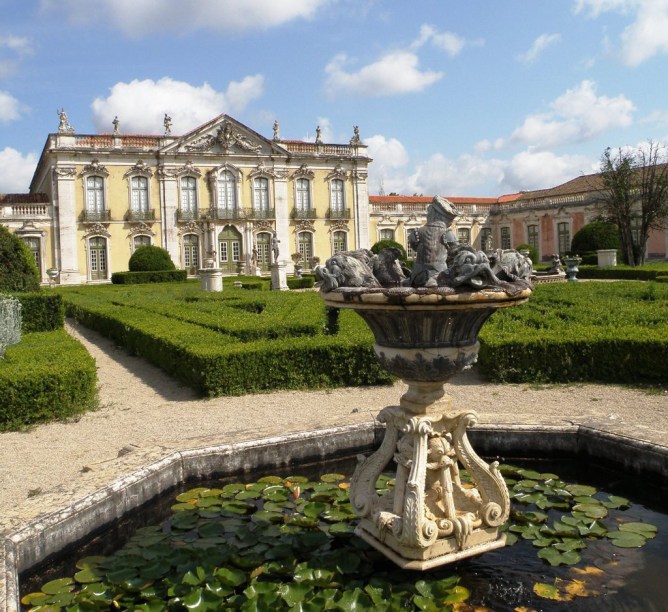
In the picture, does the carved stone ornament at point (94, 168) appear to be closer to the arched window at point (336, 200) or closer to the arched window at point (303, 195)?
the arched window at point (303, 195)

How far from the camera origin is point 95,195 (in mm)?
30234

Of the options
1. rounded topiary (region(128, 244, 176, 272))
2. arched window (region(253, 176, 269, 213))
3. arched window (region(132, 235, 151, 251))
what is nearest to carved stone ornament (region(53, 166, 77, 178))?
arched window (region(132, 235, 151, 251))

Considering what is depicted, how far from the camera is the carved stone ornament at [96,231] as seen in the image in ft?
Answer: 98.3

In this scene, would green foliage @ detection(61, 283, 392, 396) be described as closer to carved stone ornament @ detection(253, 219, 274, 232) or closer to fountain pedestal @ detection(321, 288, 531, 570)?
fountain pedestal @ detection(321, 288, 531, 570)

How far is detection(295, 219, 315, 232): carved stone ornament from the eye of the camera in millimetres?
34062

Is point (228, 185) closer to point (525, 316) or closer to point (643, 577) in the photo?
point (525, 316)

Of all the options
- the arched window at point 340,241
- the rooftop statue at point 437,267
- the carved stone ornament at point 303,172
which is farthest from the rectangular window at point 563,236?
the rooftop statue at point 437,267

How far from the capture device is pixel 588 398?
609 centimetres

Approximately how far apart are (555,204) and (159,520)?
3329 cm

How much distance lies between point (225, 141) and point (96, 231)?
7.54m

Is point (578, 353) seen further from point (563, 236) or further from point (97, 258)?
point (563, 236)

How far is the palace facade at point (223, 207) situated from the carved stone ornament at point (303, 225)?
0.19 feet

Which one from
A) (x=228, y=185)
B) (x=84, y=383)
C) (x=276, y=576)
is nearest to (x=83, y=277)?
(x=228, y=185)

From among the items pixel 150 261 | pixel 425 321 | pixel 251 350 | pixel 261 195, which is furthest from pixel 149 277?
pixel 425 321
